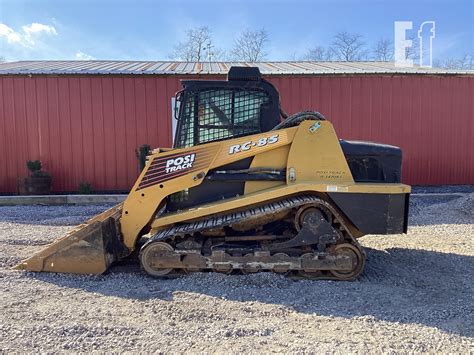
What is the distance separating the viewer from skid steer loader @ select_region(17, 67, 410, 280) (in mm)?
4480

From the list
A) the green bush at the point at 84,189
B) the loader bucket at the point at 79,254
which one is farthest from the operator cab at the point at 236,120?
the green bush at the point at 84,189

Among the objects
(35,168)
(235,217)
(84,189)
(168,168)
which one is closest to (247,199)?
(235,217)

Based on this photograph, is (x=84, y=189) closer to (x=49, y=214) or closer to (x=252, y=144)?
(x=49, y=214)

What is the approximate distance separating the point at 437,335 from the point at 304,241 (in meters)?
1.60

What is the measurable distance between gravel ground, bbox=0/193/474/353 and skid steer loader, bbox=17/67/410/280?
24cm

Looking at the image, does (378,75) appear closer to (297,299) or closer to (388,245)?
(388,245)

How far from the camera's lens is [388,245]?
6121 mm

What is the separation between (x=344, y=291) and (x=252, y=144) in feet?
6.15

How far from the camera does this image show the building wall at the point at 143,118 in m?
10.9

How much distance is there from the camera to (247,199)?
179 inches

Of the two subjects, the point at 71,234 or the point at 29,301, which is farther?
the point at 71,234

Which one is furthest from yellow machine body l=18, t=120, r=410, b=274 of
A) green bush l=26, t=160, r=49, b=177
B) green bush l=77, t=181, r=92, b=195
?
green bush l=26, t=160, r=49, b=177

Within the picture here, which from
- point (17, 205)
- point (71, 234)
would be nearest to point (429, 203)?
point (71, 234)

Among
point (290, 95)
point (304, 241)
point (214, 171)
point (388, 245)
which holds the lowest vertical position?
point (388, 245)
